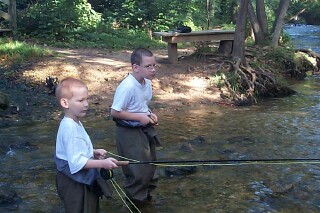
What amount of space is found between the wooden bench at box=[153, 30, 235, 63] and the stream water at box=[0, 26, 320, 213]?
3.29 metres

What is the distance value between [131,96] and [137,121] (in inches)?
11.0

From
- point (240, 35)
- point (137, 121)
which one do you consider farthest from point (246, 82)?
point (137, 121)

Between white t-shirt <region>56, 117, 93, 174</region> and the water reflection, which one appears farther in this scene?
the water reflection

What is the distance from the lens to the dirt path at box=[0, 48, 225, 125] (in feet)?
37.0

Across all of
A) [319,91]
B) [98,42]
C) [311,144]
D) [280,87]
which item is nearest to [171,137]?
[311,144]

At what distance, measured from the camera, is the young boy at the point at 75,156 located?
3754mm

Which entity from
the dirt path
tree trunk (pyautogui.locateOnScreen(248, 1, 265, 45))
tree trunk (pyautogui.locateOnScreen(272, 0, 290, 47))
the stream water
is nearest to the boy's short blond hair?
the stream water

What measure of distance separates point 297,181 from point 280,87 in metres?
7.57

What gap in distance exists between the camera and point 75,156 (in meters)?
3.74

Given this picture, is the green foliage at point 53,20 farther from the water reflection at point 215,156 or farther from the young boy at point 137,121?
the young boy at point 137,121

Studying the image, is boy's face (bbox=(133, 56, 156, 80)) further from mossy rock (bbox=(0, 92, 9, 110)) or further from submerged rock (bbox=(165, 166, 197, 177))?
mossy rock (bbox=(0, 92, 9, 110))

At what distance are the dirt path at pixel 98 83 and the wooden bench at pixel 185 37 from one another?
0.37 m

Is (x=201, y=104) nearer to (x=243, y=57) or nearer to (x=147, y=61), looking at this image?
(x=243, y=57)

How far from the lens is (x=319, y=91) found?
15000mm
